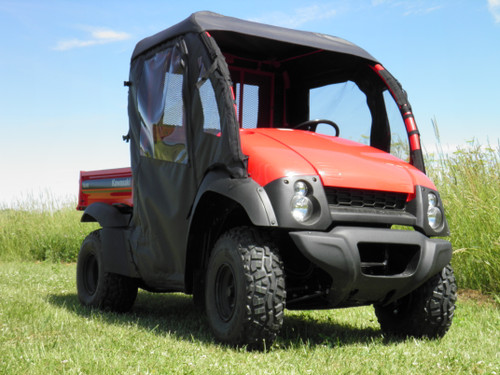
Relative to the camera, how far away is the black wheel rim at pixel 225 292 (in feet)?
14.3

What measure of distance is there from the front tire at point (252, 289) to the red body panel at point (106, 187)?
230 cm

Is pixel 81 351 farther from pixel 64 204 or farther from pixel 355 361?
pixel 64 204

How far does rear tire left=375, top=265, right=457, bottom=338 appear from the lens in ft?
15.4

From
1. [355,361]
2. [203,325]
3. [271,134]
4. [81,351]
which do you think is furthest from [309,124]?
[81,351]

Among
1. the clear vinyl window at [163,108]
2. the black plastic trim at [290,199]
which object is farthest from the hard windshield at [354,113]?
the black plastic trim at [290,199]

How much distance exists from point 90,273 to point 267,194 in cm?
314

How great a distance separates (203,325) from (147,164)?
55.0 inches

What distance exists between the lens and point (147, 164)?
5516mm

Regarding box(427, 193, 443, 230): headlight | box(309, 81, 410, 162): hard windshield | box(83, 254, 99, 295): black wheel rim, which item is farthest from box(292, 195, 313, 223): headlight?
box(83, 254, 99, 295): black wheel rim

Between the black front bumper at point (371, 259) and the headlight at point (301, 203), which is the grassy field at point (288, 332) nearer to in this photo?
the black front bumper at point (371, 259)

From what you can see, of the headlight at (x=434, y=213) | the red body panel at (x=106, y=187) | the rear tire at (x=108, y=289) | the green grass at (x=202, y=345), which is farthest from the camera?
the red body panel at (x=106, y=187)

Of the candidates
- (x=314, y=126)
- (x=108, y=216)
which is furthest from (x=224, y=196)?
(x=108, y=216)

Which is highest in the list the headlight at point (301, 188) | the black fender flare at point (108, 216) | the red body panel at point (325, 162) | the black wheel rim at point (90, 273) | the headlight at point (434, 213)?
the red body panel at point (325, 162)

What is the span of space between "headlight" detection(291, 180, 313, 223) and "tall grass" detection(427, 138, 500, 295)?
311cm
